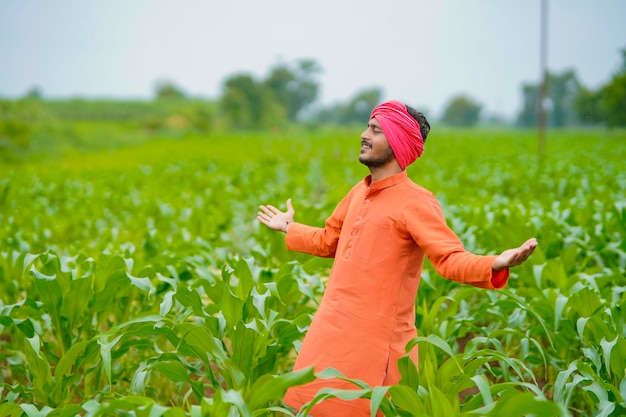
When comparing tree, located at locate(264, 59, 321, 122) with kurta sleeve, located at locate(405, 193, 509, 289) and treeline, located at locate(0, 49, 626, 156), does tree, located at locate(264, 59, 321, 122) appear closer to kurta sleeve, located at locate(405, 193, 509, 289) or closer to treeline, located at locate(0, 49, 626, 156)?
treeline, located at locate(0, 49, 626, 156)

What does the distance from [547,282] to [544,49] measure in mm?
22743

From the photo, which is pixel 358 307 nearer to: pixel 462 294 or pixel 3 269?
pixel 462 294

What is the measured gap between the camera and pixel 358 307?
282cm

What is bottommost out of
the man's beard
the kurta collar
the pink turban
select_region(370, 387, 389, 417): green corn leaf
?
select_region(370, 387, 389, 417): green corn leaf

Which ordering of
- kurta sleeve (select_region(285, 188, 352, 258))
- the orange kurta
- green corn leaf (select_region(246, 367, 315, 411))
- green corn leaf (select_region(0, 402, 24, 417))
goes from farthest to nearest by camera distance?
kurta sleeve (select_region(285, 188, 352, 258)) < green corn leaf (select_region(0, 402, 24, 417)) < the orange kurta < green corn leaf (select_region(246, 367, 315, 411))

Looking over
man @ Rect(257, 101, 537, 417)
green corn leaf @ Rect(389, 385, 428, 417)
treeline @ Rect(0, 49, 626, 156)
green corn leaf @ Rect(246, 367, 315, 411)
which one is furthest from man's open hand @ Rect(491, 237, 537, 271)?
treeline @ Rect(0, 49, 626, 156)

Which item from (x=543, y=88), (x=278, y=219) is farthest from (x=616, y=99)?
(x=278, y=219)

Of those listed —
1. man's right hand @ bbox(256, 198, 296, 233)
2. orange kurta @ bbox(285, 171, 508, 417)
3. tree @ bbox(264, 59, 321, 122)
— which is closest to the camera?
orange kurta @ bbox(285, 171, 508, 417)

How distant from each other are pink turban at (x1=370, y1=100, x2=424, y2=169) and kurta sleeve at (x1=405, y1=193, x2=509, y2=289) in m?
0.19

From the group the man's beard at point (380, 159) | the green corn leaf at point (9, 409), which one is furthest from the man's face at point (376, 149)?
the green corn leaf at point (9, 409)

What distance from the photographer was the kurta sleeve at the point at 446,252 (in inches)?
100

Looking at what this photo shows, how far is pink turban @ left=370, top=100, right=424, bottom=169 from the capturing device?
2.84 m

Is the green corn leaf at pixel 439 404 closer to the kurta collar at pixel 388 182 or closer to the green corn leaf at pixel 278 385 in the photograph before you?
the green corn leaf at pixel 278 385

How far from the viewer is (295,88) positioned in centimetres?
11312
